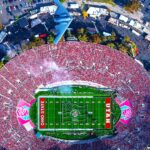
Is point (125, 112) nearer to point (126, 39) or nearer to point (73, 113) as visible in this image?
point (73, 113)

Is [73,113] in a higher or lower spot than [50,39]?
lower

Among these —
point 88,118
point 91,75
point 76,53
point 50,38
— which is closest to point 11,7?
point 50,38

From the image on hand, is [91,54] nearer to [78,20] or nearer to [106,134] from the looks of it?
[78,20]

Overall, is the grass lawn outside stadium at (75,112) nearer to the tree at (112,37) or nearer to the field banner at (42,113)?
the field banner at (42,113)

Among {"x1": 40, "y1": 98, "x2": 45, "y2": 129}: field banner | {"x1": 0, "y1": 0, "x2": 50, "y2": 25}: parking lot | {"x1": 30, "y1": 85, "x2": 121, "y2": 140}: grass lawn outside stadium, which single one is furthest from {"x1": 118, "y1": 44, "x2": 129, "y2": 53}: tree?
{"x1": 0, "y1": 0, "x2": 50, "y2": 25}: parking lot

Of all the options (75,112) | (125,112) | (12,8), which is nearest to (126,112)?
(125,112)

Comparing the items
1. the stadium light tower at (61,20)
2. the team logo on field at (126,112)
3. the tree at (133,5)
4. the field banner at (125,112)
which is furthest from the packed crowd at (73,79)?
the tree at (133,5)

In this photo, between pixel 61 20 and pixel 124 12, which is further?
pixel 124 12
